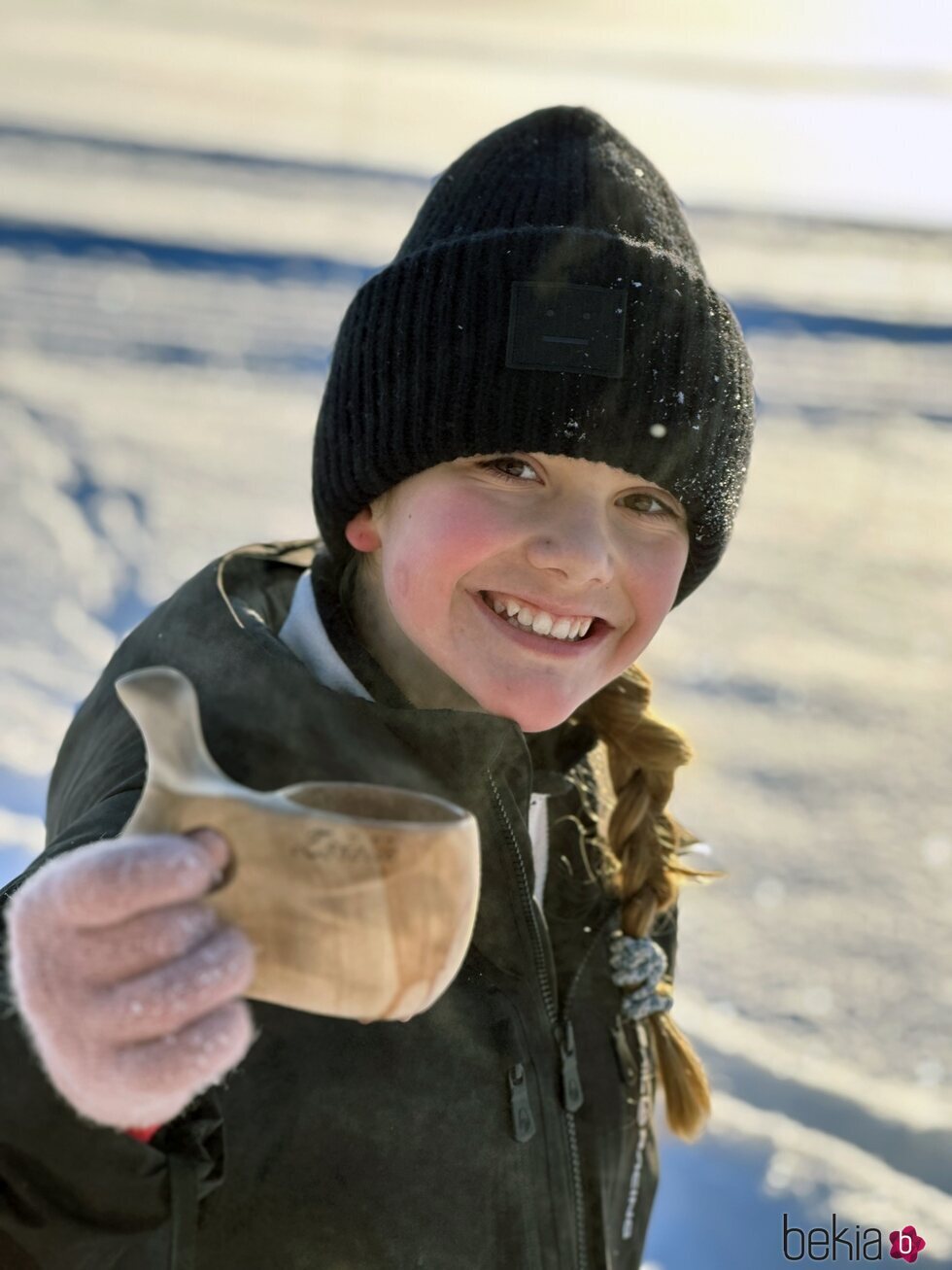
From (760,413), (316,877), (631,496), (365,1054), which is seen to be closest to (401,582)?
(631,496)

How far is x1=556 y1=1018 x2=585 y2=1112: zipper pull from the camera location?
138cm

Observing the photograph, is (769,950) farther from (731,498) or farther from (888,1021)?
(731,498)

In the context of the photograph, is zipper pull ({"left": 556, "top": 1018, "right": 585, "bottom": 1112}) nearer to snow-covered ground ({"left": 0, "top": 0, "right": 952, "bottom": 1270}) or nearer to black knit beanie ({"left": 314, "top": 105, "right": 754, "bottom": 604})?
black knit beanie ({"left": 314, "top": 105, "right": 754, "bottom": 604})

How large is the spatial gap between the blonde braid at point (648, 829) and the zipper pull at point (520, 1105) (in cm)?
36

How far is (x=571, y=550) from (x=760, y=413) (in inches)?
162

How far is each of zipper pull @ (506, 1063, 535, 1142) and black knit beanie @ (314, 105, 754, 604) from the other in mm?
589

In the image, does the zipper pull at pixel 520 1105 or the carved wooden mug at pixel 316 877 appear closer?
the carved wooden mug at pixel 316 877

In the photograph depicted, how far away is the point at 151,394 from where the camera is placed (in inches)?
189

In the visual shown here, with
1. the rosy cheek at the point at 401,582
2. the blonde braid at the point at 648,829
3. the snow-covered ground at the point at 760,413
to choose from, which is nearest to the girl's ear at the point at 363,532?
the rosy cheek at the point at 401,582

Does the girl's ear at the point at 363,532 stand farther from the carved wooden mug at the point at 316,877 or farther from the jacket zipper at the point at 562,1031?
the carved wooden mug at the point at 316,877

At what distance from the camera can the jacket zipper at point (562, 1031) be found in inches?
52.6

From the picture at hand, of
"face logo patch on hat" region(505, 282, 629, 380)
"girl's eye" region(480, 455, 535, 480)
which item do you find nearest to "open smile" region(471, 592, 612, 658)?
"girl's eye" region(480, 455, 535, 480)

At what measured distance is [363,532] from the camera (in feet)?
4.90

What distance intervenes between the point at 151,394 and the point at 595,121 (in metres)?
3.45
